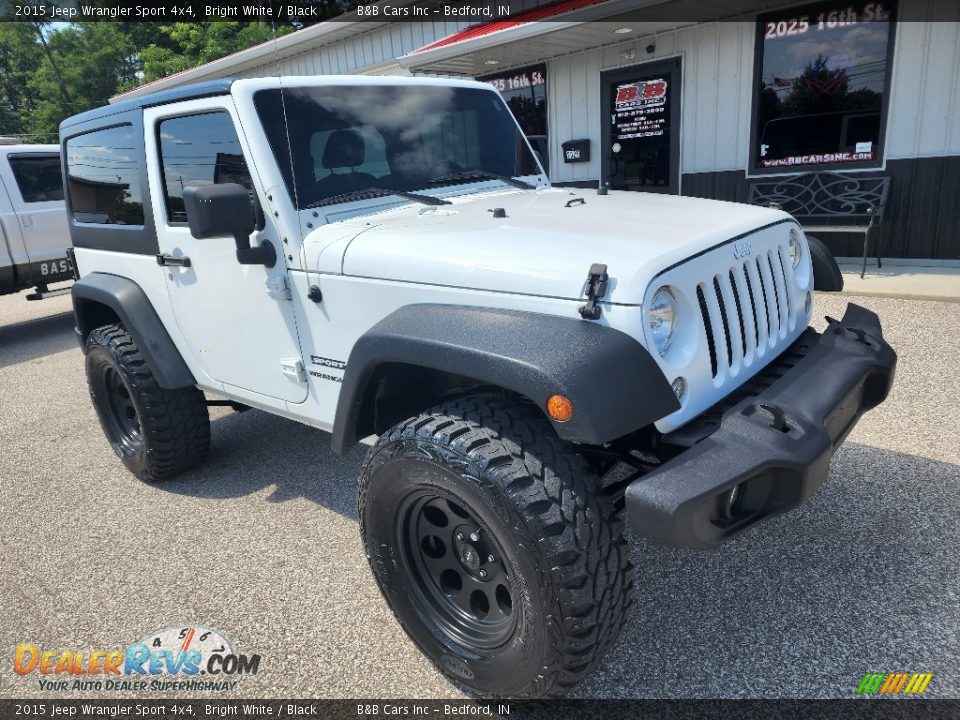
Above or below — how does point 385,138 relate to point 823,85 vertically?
below

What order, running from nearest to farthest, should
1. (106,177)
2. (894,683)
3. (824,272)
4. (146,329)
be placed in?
(894,683)
(824,272)
(146,329)
(106,177)

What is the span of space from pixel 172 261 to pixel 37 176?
6.62m

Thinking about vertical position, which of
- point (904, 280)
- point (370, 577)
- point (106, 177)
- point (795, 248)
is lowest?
point (370, 577)

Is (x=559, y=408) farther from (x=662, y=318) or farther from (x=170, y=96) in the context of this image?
(x=170, y=96)

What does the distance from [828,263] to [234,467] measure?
3.34 metres

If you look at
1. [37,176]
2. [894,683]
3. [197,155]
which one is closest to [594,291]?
Result: [894,683]

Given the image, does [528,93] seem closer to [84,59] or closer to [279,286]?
[279,286]

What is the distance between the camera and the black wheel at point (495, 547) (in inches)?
71.6

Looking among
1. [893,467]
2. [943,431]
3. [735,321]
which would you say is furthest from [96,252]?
[943,431]

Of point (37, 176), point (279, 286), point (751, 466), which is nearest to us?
point (751, 466)

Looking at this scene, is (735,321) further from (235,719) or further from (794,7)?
(794,7)

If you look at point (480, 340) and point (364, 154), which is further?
point (364, 154)

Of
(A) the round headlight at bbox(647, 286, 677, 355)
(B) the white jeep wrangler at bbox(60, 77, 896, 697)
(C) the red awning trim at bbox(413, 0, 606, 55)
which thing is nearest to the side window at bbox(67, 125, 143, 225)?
(B) the white jeep wrangler at bbox(60, 77, 896, 697)

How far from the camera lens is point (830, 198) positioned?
7.62 metres
